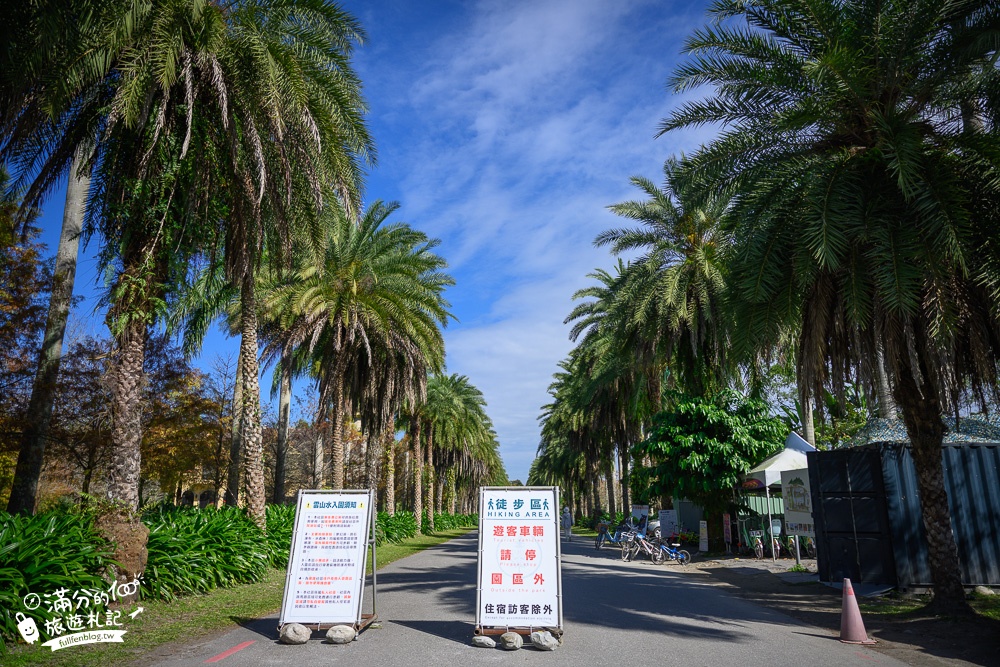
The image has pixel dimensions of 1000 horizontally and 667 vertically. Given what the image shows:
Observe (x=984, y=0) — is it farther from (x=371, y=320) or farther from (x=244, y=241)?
(x=371, y=320)

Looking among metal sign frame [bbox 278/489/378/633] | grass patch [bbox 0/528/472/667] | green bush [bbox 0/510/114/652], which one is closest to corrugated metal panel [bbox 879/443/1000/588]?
metal sign frame [bbox 278/489/378/633]

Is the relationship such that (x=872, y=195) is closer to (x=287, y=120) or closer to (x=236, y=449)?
(x=287, y=120)

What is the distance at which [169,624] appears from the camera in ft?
28.2

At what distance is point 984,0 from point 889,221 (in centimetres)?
337

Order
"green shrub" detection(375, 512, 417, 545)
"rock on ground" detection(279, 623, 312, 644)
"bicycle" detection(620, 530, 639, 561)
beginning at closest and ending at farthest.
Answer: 1. "rock on ground" detection(279, 623, 312, 644)
2. "bicycle" detection(620, 530, 639, 561)
3. "green shrub" detection(375, 512, 417, 545)

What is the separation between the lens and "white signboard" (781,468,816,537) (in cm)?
1520

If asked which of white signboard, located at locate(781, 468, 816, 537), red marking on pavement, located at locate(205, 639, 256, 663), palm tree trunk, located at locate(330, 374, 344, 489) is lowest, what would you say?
red marking on pavement, located at locate(205, 639, 256, 663)

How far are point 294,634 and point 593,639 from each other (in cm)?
374

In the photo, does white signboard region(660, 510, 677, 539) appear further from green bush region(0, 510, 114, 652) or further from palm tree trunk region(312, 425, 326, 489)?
green bush region(0, 510, 114, 652)

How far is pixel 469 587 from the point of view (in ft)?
43.1

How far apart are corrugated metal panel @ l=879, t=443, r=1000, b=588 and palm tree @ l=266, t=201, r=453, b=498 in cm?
1610

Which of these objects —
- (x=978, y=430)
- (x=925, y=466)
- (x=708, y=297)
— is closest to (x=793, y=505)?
(x=978, y=430)

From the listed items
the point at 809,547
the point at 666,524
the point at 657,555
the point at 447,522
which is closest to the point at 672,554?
the point at 657,555

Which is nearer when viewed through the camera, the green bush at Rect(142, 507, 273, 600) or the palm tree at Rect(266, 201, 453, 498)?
the green bush at Rect(142, 507, 273, 600)
